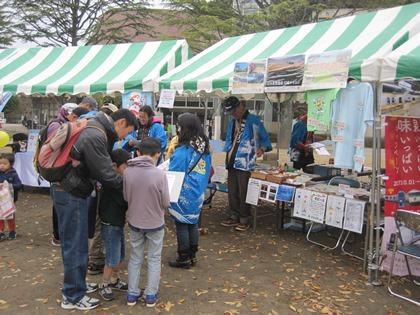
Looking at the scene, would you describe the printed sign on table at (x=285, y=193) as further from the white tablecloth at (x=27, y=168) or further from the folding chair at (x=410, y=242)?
the white tablecloth at (x=27, y=168)

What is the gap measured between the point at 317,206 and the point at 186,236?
5.61 feet

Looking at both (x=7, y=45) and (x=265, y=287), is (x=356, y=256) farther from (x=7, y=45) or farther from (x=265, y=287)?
(x=7, y=45)

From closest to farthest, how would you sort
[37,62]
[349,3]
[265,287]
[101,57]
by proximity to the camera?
[265,287]
[101,57]
[37,62]
[349,3]

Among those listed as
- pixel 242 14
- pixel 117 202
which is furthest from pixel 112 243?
pixel 242 14

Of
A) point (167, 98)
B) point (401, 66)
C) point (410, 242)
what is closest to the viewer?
point (401, 66)

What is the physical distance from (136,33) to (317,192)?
2334cm

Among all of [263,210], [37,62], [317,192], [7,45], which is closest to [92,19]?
[7,45]

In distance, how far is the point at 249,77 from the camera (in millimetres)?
5492

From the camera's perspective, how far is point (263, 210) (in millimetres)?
7590

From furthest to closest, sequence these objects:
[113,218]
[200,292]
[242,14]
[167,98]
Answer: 1. [242,14]
2. [167,98]
3. [200,292]
4. [113,218]

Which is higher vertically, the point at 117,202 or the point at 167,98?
the point at 167,98

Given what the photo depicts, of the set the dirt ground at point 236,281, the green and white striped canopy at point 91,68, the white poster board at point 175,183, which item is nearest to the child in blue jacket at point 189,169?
the white poster board at point 175,183

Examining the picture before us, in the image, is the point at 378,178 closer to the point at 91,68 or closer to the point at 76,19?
the point at 91,68

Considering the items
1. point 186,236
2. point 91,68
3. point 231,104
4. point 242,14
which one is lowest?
point 186,236
